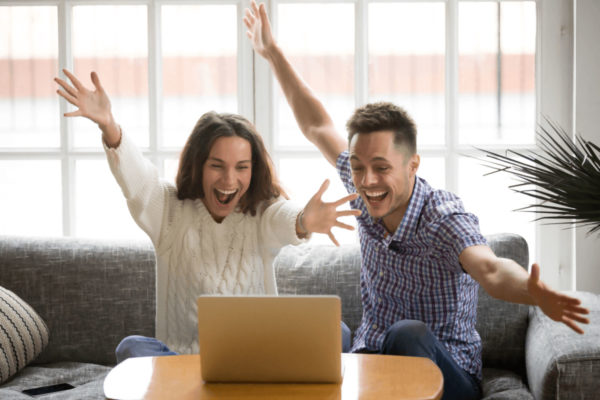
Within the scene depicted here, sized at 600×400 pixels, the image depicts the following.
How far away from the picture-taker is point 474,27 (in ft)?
9.50

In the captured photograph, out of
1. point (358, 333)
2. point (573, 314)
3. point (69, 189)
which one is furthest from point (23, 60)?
point (573, 314)

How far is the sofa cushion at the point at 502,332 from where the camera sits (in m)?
2.45

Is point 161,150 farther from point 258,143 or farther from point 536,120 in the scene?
point 536,120

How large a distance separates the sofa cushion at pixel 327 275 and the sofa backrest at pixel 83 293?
0.50m

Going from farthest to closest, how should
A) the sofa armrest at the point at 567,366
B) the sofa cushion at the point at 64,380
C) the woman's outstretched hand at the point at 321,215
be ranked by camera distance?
the sofa cushion at the point at 64,380
the woman's outstretched hand at the point at 321,215
the sofa armrest at the point at 567,366

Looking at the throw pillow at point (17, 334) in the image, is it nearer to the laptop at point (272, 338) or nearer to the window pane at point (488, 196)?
the laptop at point (272, 338)

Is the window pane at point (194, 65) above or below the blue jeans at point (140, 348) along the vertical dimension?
above

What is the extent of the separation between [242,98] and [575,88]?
4.35 feet

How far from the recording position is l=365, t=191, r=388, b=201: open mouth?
2098 mm

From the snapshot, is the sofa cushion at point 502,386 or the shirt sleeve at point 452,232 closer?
the shirt sleeve at point 452,232

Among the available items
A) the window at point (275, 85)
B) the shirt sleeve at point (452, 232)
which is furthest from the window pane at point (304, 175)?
the shirt sleeve at point (452, 232)

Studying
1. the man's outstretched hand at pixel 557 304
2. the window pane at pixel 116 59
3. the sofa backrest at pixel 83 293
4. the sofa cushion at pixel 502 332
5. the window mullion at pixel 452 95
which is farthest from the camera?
the window pane at pixel 116 59

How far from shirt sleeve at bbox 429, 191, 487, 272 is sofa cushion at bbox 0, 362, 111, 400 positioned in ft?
3.62

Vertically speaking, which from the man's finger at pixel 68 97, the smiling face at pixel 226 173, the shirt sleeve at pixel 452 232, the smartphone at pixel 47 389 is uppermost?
the man's finger at pixel 68 97
